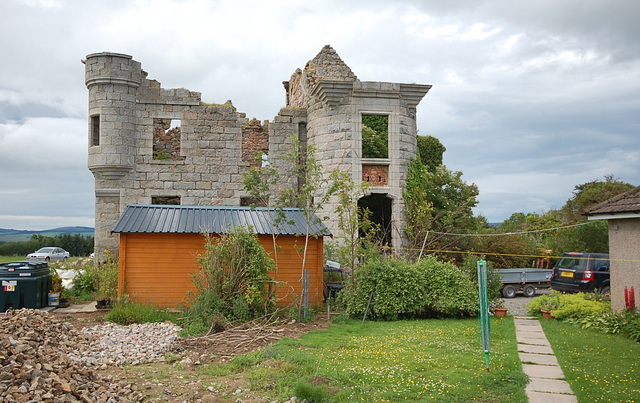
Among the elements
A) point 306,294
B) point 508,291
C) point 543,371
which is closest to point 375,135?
point 508,291

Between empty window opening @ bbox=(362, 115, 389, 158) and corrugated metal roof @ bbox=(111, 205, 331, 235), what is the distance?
526 centimetres

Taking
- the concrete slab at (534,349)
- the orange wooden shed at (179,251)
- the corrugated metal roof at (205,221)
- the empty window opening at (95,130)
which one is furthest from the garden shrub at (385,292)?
the empty window opening at (95,130)

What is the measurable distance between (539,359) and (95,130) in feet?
56.5

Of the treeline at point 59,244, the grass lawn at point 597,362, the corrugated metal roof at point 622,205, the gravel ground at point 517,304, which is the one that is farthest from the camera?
the treeline at point 59,244

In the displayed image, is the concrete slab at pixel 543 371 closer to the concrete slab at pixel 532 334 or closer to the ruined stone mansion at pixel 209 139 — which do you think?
the concrete slab at pixel 532 334

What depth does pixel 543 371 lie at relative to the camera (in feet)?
26.7

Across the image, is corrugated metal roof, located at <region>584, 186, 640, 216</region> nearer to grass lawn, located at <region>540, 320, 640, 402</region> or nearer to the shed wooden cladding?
grass lawn, located at <region>540, 320, 640, 402</region>

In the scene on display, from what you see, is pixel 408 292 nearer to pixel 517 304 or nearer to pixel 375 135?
pixel 517 304

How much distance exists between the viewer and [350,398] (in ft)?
21.6

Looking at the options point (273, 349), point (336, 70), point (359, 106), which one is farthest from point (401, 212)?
point (273, 349)

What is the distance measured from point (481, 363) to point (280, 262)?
735 cm

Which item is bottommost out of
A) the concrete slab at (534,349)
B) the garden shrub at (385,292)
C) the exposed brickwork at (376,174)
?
the concrete slab at (534,349)

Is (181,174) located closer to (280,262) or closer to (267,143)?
(267,143)

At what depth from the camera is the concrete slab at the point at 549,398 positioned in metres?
6.71
